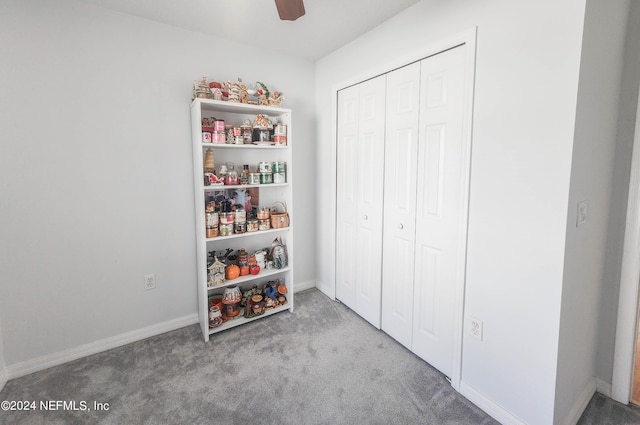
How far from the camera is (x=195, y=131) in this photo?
222cm

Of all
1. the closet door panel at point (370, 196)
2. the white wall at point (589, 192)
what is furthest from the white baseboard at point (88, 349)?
the white wall at point (589, 192)

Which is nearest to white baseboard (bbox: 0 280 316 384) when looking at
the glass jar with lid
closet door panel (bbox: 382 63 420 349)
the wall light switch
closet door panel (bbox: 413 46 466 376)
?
the glass jar with lid

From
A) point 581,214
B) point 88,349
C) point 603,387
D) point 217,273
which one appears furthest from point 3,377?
point 603,387

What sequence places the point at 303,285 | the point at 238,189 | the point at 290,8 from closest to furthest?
the point at 290,8, the point at 238,189, the point at 303,285

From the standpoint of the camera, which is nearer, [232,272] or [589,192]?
→ [589,192]

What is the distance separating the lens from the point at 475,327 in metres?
1.65

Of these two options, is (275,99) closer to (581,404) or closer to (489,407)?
(489,407)

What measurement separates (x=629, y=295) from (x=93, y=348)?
3.39m

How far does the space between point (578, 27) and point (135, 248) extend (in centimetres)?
283

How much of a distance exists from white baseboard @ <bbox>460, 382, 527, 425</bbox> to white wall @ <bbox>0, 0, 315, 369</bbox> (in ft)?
6.92

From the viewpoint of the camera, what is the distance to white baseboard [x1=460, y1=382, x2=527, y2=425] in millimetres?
1503

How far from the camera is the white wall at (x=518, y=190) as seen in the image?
4.17 ft

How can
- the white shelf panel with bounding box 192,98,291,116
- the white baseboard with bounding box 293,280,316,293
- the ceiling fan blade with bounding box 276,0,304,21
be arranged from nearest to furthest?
the ceiling fan blade with bounding box 276,0,304,21
the white shelf panel with bounding box 192,98,291,116
the white baseboard with bounding box 293,280,316,293

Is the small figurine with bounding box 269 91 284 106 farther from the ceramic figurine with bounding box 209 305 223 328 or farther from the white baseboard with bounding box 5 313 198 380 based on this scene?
the white baseboard with bounding box 5 313 198 380
